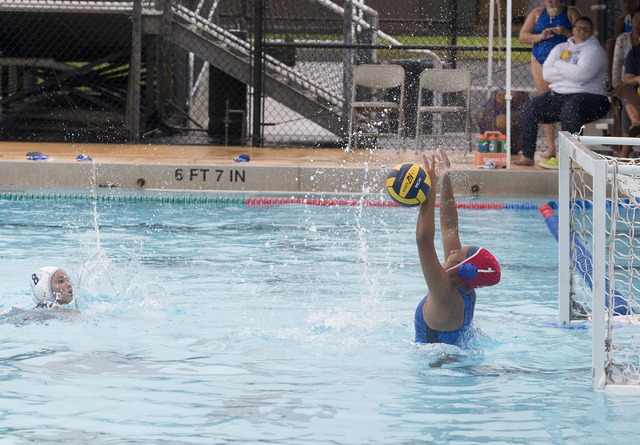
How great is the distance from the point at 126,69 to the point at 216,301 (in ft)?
28.8

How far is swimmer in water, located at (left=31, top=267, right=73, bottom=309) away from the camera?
14.5 ft

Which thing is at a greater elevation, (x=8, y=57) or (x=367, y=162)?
(x=8, y=57)

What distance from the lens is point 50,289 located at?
4414 mm

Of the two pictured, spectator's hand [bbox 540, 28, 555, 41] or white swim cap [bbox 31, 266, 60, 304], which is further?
spectator's hand [bbox 540, 28, 555, 41]

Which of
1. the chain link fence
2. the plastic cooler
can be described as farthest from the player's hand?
the chain link fence

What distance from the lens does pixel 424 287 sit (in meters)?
5.15

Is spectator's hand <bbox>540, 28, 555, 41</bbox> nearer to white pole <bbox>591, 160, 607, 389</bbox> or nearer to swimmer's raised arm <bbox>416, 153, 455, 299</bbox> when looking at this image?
swimmer's raised arm <bbox>416, 153, 455, 299</bbox>

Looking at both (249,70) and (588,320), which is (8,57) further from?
(588,320)

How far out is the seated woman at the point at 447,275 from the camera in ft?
10.3

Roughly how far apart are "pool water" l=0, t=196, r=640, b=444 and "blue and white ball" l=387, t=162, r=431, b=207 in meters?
0.77

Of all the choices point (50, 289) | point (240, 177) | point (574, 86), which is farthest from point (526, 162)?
point (50, 289)

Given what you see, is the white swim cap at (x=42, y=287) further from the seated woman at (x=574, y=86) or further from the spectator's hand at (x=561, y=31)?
the spectator's hand at (x=561, y=31)

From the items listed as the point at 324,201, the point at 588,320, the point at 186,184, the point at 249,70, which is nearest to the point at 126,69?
the point at 249,70

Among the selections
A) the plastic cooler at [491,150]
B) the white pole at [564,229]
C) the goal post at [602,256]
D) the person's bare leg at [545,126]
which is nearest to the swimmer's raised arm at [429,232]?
the goal post at [602,256]
